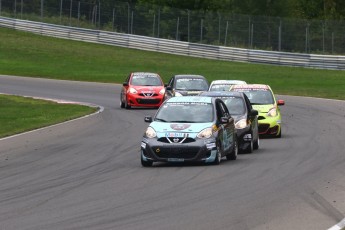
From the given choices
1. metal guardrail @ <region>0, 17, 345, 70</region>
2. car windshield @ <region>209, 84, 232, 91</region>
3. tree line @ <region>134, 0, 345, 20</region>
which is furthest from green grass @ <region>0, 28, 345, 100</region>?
tree line @ <region>134, 0, 345, 20</region>

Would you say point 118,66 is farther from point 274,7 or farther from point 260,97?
point 260,97

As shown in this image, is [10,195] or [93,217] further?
[10,195]

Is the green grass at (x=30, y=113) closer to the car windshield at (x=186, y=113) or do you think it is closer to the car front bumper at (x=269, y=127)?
the car front bumper at (x=269, y=127)

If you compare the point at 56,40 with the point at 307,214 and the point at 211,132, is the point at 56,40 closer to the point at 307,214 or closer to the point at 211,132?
the point at 211,132

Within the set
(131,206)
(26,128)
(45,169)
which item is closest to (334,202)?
(131,206)

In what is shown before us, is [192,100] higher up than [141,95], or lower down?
higher up

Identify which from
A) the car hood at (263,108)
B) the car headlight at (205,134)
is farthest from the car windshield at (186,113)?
the car hood at (263,108)

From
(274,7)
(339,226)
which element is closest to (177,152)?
(339,226)

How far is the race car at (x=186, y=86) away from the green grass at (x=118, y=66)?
10930 millimetres

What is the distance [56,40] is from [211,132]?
52.3m

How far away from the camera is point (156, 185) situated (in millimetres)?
16812

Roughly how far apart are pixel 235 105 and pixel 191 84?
14908 millimetres

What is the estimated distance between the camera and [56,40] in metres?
71.5

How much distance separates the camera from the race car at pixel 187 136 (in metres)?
19.9
